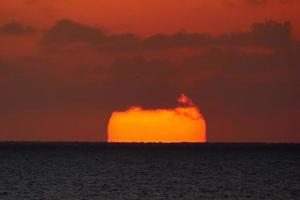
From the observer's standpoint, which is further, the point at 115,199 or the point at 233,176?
the point at 233,176

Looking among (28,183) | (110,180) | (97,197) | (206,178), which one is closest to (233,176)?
(206,178)

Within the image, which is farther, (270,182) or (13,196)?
(270,182)

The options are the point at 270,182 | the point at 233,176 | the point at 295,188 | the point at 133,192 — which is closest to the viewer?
the point at 133,192

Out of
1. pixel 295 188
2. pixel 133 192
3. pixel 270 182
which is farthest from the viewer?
pixel 270 182

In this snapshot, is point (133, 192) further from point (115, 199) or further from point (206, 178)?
point (206, 178)

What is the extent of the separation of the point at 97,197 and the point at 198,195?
10753 mm

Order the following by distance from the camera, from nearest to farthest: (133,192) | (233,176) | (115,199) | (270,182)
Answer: (115,199), (133,192), (270,182), (233,176)

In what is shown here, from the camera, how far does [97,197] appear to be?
267 feet

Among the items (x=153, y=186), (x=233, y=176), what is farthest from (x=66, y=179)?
(x=233, y=176)

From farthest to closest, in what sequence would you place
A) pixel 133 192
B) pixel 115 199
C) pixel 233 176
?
pixel 233 176 → pixel 133 192 → pixel 115 199

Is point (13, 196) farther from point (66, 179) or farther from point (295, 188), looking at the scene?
point (295, 188)

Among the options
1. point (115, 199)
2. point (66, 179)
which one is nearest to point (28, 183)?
point (66, 179)

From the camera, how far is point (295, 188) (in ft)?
315

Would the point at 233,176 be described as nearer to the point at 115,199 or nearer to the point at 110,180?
the point at 110,180
